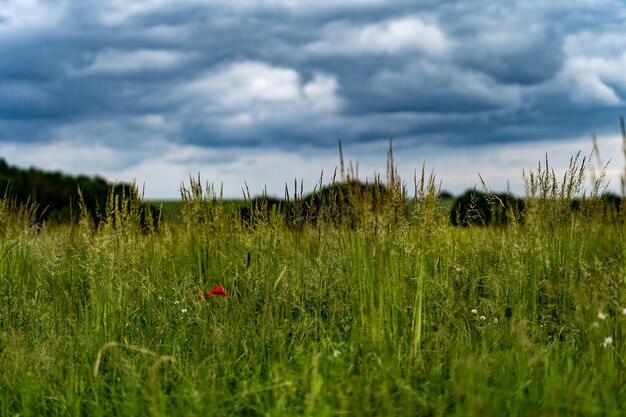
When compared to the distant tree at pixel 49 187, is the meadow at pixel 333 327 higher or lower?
lower

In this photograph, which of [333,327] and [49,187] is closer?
[333,327]

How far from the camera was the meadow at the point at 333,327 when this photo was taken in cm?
326

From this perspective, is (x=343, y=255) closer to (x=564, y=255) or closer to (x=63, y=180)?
(x=564, y=255)

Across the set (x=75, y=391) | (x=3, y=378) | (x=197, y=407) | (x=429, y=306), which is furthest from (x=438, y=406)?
(x=3, y=378)

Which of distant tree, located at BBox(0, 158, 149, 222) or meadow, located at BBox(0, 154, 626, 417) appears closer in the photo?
meadow, located at BBox(0, 154, 626, 417)

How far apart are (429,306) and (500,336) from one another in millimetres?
568

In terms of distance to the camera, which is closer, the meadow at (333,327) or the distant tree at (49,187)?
the meadow at (333,327)

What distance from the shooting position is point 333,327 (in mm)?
4465

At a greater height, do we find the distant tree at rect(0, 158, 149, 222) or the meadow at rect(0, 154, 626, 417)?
the distant tree at rect(0, 158, 149, 222)

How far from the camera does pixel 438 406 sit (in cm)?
311

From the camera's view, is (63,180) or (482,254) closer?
(482,254)

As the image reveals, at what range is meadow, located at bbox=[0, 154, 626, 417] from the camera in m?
3.26

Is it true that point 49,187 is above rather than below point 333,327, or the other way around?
above

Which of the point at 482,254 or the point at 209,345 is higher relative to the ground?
the point at 482,254
